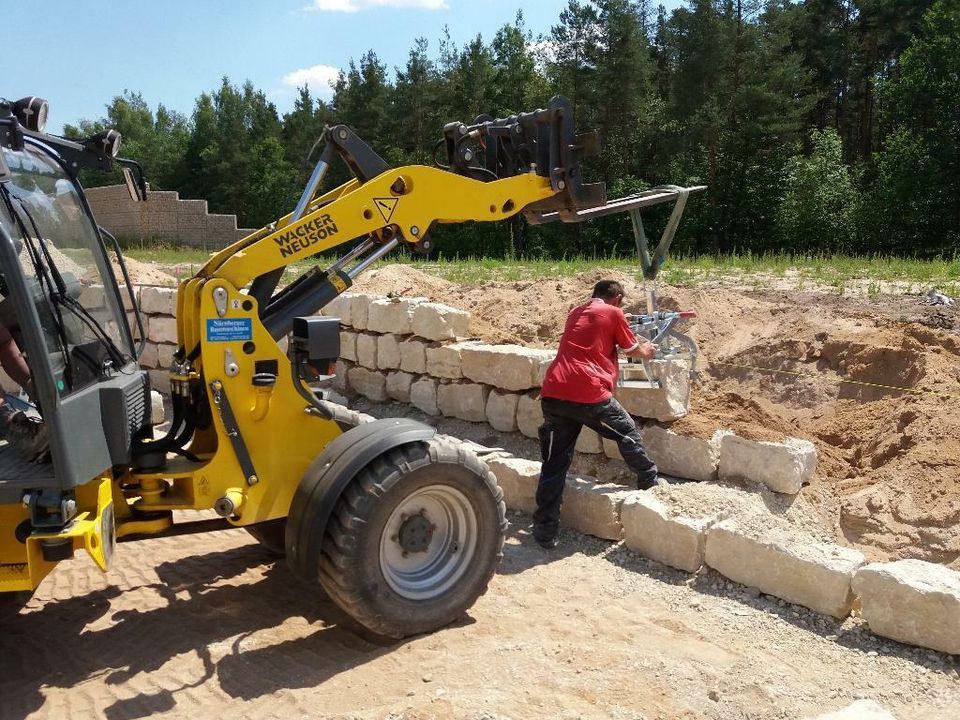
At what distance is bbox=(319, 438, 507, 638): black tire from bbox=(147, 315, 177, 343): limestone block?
804 centimetres

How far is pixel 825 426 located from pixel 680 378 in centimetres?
173

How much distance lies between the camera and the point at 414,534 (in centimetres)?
451

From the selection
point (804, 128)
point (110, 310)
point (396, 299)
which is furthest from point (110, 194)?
point (804, 128)

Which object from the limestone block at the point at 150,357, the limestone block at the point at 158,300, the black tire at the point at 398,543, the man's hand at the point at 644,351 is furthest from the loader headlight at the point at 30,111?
the limestone block at the point at 150,357

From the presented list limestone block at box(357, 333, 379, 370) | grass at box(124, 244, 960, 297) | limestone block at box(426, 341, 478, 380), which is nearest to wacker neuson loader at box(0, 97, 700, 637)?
limestone block at box(426, 341, 478, 380)

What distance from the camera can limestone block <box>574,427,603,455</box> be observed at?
22.6 feet

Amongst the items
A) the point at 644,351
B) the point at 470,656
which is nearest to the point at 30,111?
the point at 470,656

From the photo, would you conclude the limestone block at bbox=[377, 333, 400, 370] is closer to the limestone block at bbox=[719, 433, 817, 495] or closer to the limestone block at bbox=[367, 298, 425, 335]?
the limestone block at bbox=[367, 298, 425, 335]

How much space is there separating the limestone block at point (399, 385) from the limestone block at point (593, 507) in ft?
11.0

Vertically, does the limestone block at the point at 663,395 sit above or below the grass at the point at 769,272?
below

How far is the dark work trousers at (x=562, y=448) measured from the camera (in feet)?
19.4

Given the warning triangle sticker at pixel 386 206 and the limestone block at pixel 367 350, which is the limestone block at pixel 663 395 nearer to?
the warning triangle sticker at pixel 386 206

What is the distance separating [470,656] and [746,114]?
28691 millimetres

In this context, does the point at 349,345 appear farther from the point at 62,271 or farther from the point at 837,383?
the point at 62,271
